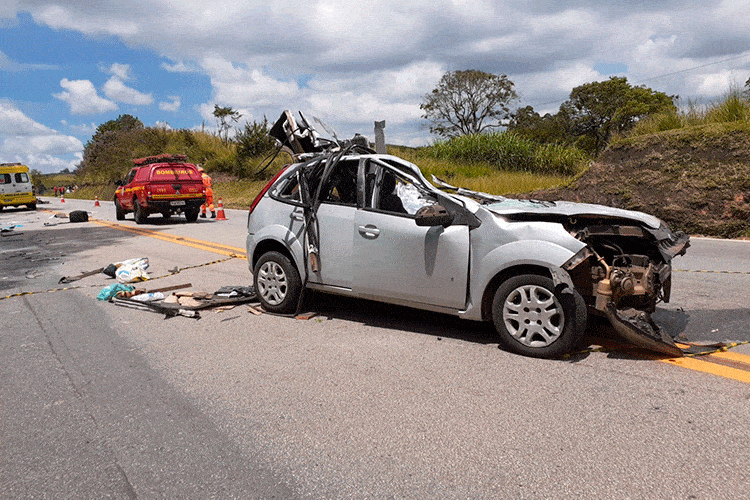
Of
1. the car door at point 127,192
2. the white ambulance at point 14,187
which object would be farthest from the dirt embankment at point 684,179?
the white ambulance at point 14,187

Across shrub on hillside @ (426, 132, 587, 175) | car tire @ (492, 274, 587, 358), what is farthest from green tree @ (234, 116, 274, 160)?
car tire @ (492, 274, 587, 358)

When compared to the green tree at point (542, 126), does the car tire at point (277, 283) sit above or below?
below

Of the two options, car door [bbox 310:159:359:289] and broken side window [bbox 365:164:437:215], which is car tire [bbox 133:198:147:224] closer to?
car door [bbox 310:159:359:289]

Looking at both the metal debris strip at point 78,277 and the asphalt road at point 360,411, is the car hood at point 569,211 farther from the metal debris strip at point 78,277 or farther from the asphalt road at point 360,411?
the metal debris strip at point 78,277

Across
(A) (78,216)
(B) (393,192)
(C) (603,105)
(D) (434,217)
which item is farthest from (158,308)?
(C) (603,105)

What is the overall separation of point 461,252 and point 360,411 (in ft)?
5.59

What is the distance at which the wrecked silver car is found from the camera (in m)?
4.41

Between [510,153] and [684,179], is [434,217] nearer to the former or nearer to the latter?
[684,179]

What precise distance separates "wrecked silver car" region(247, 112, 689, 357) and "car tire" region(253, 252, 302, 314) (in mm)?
12

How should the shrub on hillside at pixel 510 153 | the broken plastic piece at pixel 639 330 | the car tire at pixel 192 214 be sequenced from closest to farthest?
1. the broken plastic piece at pixel 639 330
2. the car tire at pixel 192 214
3. the shrub on hillside at pixel 510 153

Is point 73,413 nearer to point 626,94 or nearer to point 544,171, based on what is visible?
point 544,171

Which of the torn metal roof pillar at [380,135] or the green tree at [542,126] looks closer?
the torn metal roof pillar at [380,135]

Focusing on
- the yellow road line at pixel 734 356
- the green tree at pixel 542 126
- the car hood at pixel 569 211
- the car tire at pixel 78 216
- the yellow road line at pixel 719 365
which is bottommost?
the yellow road line at pixel 719 365

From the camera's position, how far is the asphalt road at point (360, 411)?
2.94m
